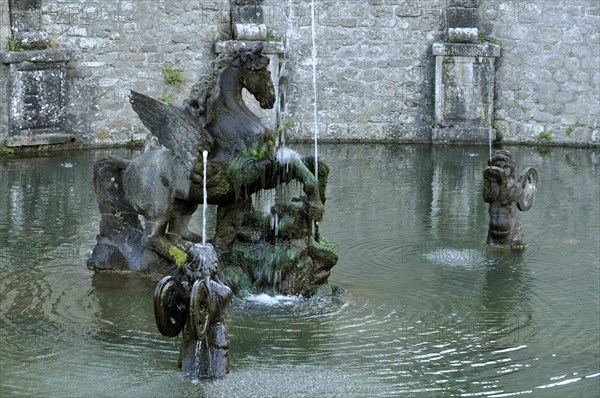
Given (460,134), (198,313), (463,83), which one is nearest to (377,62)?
(463,83)

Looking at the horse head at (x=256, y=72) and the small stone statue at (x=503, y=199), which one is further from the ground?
the horse head at (x=256, y=72)

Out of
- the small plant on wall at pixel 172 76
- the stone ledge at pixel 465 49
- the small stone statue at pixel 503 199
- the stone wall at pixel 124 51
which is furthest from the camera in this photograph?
the stone ledge at pixel 465 49

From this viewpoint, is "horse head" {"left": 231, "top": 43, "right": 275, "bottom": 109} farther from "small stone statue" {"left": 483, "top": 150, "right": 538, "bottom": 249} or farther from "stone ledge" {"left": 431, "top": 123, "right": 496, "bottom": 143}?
"stone ledge" {"left": 431, "top": 123, "right": 496, "bottom": 143}

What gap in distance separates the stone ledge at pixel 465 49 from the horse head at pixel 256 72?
7.83m

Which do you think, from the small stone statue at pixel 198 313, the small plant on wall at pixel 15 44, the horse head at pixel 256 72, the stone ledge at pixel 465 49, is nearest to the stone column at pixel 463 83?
the stone ledge at pixel 465 49

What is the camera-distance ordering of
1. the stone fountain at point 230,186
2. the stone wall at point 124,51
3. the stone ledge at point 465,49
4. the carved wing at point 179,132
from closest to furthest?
the stone fountain at point 230,186 → the carved wing at point 179,132 → the stone wall at point 124,51 → the stone ledge at point 465,49

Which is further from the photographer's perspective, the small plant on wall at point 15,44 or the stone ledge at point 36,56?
the small plant on wall at point 15,44

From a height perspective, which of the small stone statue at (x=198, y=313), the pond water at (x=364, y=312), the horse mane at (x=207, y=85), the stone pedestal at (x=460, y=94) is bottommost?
the pond water at (x=364, y=312)

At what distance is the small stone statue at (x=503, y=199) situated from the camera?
12.0m

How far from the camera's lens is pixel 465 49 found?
18172 millimetres

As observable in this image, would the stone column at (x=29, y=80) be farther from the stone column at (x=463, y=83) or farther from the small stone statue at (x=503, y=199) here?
the small stone statue at (x=503, y=199)

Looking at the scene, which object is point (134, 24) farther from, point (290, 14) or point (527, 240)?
point (527, 240)

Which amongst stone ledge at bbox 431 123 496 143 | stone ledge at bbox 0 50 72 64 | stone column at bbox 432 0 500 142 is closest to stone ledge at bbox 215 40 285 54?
stone ledge at bbox 0 50 72 64

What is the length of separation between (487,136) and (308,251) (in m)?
8.25
